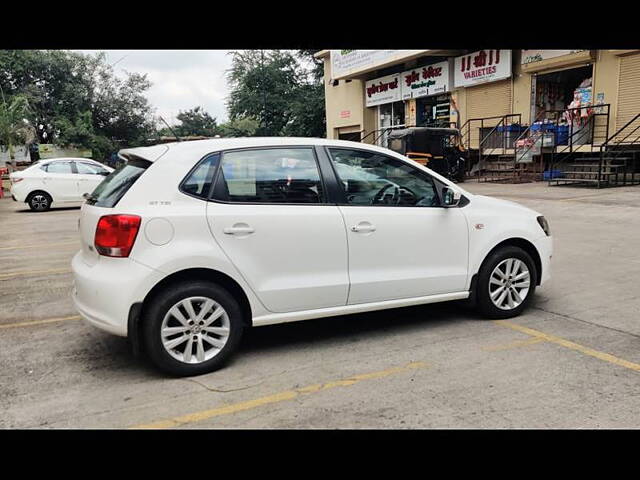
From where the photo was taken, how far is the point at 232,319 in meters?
4.11

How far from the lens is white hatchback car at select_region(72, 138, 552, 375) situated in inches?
154

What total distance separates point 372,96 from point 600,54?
15.2 m

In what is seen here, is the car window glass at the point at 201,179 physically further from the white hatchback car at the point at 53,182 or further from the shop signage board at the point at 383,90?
the shop signage board at the point at 383,90

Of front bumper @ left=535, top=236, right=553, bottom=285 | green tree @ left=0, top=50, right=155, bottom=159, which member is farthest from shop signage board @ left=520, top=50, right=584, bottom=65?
green tree @ left=0, top=50, right=155, bottom=159

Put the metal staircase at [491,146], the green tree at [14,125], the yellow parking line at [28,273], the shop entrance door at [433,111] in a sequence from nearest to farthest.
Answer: the yellow parking line at [28,273]
the metal staircase at [491,146]
the shop entrance door at [433,111]
the green tree at [14,125]

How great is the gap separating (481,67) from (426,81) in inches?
166

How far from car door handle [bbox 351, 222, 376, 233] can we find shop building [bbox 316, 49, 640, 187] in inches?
597

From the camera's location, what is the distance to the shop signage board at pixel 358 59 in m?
27.5

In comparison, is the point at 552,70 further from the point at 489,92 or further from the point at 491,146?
the point at 491,146

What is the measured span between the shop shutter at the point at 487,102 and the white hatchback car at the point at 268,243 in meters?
19.4

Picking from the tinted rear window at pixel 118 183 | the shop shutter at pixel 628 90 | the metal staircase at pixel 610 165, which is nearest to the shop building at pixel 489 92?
the shop shutter at pixel 628 90

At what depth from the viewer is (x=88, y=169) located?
1636 cm

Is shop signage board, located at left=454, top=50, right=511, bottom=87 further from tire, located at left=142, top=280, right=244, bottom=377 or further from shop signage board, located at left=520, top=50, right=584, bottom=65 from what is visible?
tire, located at left=142, top=280, right=244, bottom=377
